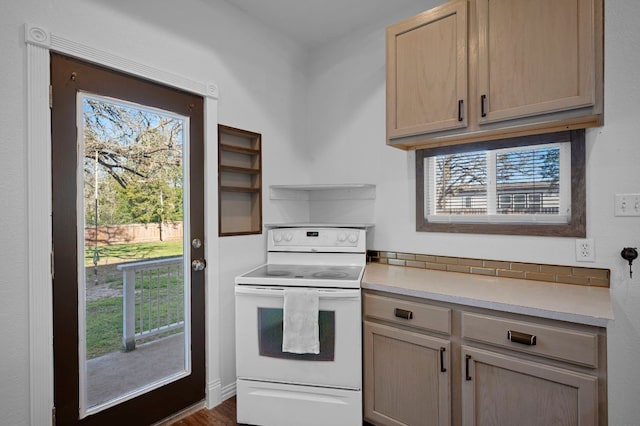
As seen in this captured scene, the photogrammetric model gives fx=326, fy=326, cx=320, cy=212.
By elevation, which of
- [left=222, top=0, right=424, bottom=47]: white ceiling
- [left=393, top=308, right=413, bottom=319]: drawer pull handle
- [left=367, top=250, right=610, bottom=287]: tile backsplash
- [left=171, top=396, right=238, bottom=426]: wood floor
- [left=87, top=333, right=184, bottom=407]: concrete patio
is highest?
[left=222, top=0, right=424, bottom=47]: white ceiling

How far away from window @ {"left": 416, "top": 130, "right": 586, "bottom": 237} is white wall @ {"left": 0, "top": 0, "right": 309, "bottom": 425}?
3.88 feet

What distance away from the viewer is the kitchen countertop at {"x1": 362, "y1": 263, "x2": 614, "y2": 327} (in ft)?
4.29

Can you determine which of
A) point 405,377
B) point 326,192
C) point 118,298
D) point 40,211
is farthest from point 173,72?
point 405,377

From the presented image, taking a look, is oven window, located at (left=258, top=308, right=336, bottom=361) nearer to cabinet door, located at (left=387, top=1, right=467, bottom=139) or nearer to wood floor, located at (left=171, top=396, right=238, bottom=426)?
wood floor, located at (left=171, top=396, right=238, bottom=426)

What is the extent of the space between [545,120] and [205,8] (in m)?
2.09

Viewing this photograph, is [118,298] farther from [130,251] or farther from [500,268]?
[500,268]

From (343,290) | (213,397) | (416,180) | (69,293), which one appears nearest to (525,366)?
(343,290)

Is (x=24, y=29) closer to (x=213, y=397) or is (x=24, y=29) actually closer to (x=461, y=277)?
(x=213, y=397)

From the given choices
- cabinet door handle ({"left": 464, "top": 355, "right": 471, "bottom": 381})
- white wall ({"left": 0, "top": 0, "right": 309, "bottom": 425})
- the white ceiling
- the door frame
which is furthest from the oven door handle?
the white ceiling

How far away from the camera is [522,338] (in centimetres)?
136

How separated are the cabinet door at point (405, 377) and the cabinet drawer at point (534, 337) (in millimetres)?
174

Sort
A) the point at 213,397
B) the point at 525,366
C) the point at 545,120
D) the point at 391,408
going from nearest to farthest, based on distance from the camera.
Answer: the point at 525,366
the point at 545,120
the point at 391,408
the point at 213,397

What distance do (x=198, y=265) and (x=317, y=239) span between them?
84 centimetres

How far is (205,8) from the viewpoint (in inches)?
83.0
